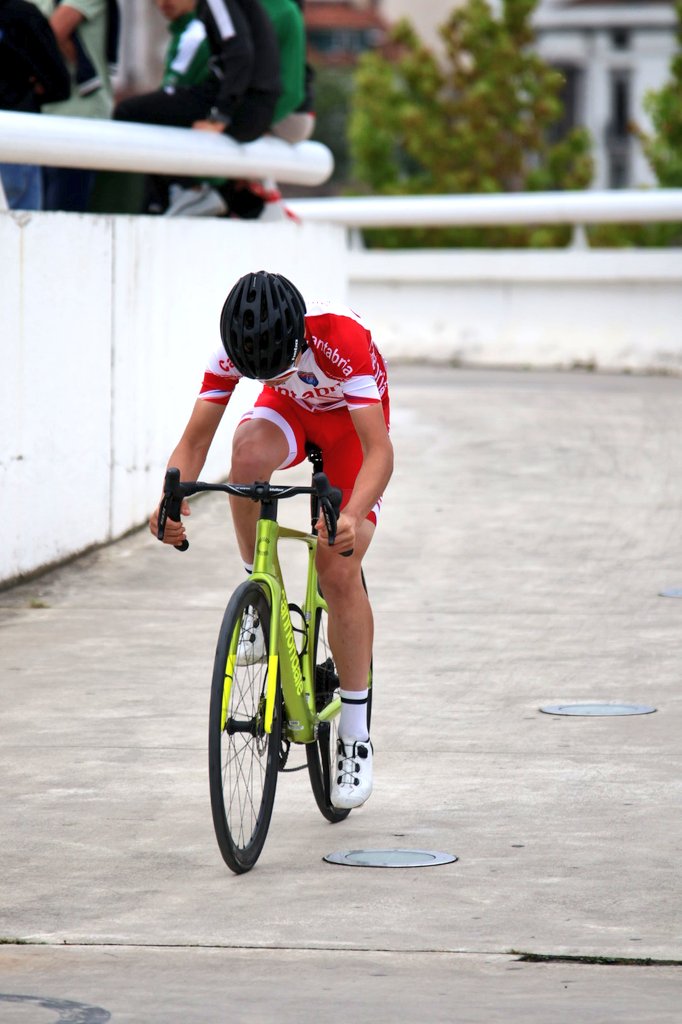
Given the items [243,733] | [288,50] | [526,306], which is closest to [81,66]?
[288,50]

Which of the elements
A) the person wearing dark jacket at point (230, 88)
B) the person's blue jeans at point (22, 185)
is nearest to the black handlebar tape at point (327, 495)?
the person's blue jeans at point (22, 185)

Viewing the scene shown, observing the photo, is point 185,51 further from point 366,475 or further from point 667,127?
point 667,127

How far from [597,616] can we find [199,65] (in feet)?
15.2

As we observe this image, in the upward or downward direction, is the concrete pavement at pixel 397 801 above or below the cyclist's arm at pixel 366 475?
below

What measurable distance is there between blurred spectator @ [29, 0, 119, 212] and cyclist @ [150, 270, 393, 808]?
514 centimetres

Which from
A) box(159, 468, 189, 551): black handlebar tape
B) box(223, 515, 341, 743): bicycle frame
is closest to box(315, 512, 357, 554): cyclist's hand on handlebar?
box(223, 515, 341, 743): bicycle frame

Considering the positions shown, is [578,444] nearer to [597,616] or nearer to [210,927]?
[597,616]

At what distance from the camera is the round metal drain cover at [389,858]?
17.8ft

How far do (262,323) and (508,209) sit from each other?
1309 centimetres

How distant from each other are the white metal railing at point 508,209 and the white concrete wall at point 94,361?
20.6 ft

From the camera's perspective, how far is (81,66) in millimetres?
11156

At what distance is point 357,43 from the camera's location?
355 ft

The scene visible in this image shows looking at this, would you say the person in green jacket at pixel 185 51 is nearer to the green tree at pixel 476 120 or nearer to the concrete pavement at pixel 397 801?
the concrete pavement at pixel 397 801

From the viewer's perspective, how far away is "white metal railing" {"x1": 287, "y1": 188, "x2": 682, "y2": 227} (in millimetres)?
17797
